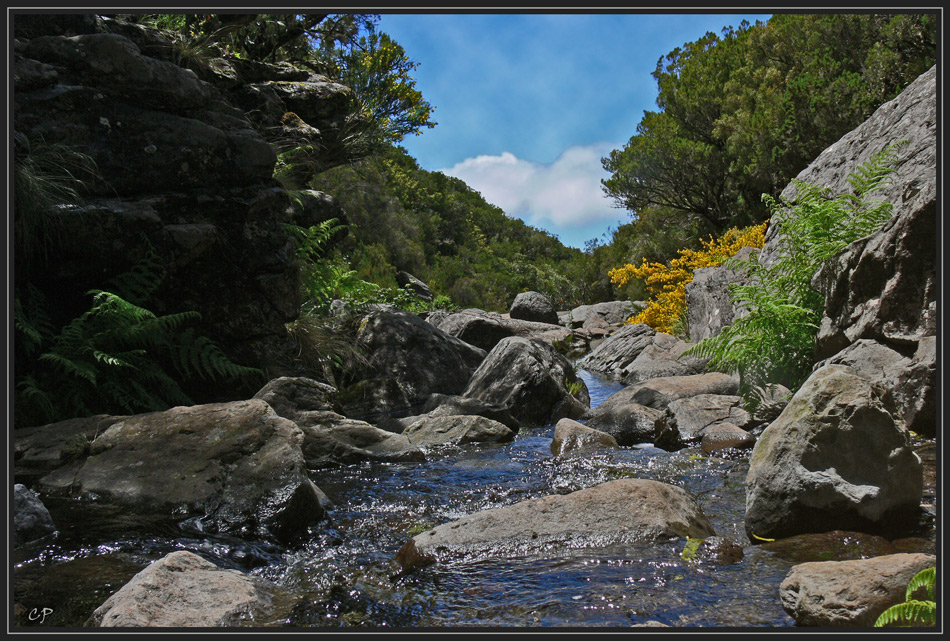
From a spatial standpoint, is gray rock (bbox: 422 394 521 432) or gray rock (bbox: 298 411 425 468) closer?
gray rock (bbox: 298 411 425 468)

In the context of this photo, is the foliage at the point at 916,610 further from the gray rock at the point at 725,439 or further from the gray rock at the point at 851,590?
the gray rock at the point at 725,439

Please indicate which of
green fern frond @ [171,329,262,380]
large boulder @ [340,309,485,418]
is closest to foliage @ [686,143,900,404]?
large boulder @ [340,309,485,418]

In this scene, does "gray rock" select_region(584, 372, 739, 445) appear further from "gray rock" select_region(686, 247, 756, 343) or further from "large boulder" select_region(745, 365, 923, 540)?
"large boulder" select_region(745, 365, 923, 540)

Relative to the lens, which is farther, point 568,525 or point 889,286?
point 889,286

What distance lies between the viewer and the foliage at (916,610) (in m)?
1.73

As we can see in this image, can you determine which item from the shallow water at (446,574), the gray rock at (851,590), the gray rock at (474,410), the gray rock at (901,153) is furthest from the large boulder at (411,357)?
the gray rock at (851,590)

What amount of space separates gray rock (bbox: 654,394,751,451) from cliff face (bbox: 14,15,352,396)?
14.9ft

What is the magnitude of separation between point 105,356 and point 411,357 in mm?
4911

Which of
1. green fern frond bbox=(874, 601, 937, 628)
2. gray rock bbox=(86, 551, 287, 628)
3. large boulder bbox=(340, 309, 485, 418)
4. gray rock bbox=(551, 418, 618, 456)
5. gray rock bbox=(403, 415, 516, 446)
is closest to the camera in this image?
green fern frond bbox=(874, 601, 937, 628)

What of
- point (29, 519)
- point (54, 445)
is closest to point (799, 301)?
point (29, 519)

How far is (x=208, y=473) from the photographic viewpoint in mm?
4031

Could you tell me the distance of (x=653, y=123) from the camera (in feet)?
83.7

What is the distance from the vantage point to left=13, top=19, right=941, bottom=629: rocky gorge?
8.64 feet

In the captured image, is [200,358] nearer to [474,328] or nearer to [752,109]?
[474,328]
